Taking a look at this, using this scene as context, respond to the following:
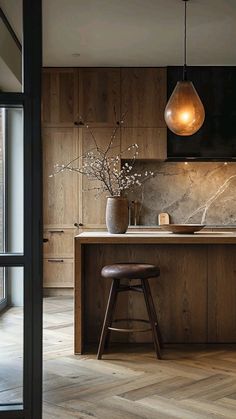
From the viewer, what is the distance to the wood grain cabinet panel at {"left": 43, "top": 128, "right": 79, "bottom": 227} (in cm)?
653

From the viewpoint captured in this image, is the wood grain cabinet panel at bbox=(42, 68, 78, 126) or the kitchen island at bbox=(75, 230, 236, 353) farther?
the wood grain cabinet panel at bbox=(42, 68, 78, 126)

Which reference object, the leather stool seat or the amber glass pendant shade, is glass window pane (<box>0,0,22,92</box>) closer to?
the leather stool seat

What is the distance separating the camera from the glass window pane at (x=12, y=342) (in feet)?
7.39

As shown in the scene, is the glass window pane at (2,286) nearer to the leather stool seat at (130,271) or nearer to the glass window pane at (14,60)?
the glass window pane at (14,60)

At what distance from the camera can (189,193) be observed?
6777mm


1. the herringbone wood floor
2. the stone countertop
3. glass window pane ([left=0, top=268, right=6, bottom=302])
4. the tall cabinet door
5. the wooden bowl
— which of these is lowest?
the herringbone wood floor

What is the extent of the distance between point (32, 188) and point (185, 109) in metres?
2.50

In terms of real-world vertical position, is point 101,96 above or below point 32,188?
above

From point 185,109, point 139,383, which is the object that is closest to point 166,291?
point 139,383

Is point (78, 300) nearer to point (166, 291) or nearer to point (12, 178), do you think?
point (166, 291)

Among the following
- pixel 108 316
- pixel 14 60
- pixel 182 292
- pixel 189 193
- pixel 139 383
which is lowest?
pixel 139 383

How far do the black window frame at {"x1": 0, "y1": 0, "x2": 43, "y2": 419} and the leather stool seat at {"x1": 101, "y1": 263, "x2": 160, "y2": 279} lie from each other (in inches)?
62.9

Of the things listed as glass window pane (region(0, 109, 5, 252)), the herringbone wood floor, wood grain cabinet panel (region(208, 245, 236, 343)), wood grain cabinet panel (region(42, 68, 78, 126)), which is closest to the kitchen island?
wood grain cabinet panel (region(208, 245, 236, 343))

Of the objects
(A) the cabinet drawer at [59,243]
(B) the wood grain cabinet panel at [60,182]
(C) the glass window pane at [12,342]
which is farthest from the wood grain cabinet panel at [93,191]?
(C) the glass window pane at [12,342]
